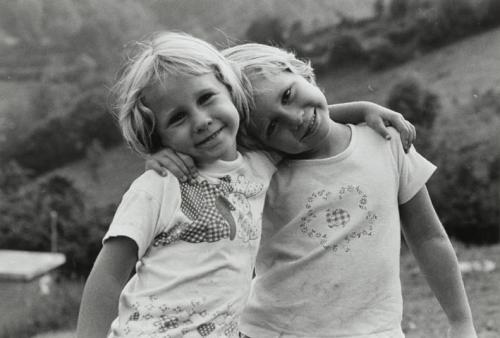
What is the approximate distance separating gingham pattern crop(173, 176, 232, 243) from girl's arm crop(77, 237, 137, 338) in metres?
0.12

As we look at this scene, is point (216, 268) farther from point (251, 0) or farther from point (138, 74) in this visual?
point (251, 0)

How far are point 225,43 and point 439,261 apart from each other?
90.0 inches

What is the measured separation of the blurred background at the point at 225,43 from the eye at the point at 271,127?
213 centimetres

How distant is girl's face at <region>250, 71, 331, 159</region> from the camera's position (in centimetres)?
171

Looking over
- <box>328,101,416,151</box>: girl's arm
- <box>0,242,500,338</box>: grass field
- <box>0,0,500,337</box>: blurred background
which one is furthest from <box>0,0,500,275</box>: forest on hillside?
<box>328,101,416,151</box>: girl's arm

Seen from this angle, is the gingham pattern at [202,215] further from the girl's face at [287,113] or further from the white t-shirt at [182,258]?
the girl's face at [287,113]

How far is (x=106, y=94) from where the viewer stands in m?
3.99

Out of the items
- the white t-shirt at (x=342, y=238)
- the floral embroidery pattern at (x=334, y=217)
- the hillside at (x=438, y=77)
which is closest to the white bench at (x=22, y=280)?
the hillside at (x=438, y=77)

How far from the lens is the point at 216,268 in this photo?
61.1 inches

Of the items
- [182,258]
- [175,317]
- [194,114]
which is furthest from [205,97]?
[175,317]

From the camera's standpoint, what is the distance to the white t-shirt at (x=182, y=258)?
4.97 ft

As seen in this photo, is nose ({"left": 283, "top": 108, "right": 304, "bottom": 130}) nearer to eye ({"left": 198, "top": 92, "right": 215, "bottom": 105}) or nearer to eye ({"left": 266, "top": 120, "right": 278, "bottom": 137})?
eye ({"left": 266, "top": 120, "right": 278, "bottom": 137})

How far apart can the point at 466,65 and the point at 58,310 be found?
8.33ft

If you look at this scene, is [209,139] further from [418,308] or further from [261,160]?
[418,308]
